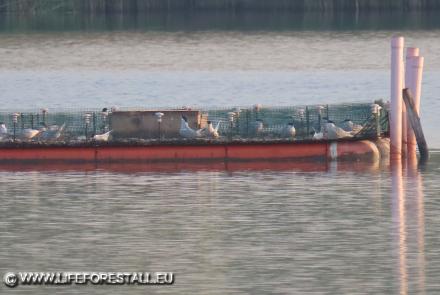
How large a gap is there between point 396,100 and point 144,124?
8.45m

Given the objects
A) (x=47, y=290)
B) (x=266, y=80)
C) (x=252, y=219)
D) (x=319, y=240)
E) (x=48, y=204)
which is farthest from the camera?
(x=266, y=80)

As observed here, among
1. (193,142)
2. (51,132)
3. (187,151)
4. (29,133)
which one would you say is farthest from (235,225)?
(29,133)

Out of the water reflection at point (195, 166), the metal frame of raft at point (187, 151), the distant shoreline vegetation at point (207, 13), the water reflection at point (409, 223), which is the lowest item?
the water reflection at point (409, 223)

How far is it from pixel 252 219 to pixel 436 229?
5121 mm

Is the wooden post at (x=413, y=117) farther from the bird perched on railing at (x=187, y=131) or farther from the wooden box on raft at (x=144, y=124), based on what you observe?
the bird perched on railing at (x=187, y=131)

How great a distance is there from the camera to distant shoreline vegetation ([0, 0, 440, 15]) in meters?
151

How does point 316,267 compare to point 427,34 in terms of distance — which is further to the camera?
point 427,34

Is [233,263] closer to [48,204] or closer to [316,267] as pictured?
[316,267]

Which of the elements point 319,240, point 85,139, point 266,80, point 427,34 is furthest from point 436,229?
point 427,34

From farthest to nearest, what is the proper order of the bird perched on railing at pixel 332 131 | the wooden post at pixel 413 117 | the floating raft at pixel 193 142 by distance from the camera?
the wooden post at pixel 413 117
the floating raft at pixel 193 142
the bird perched on railing at pixel 332 131

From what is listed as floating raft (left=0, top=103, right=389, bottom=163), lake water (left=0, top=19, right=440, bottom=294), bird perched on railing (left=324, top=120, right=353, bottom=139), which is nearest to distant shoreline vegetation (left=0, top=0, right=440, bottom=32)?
lake water (left=0, top=19, right=440, bottom=294)

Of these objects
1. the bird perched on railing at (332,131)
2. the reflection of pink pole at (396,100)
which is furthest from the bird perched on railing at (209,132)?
the reflection of pink pole at (396,100)

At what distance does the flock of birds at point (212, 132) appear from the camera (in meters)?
54.9

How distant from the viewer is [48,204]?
49312mm
